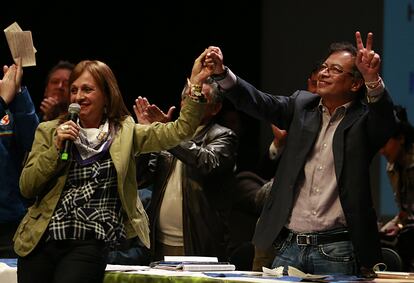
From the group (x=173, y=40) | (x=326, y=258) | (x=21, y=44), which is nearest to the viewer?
(x=326, y=258)

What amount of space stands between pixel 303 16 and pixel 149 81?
143cm

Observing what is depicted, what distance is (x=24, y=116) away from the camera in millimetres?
4289

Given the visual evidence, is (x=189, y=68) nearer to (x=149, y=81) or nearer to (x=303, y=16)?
(x=149, y=81)

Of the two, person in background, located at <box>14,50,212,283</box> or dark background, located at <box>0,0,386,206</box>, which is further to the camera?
dark background, located at <box>0,0,386,206</box>

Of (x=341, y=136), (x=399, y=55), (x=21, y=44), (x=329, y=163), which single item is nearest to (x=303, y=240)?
(x=329, y=163)

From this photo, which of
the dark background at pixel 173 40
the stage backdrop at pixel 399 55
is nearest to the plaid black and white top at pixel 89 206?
the stage backdrop at pixel 399 55

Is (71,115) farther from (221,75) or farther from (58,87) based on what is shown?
(58,87)

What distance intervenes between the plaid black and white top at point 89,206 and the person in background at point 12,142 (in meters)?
0.93

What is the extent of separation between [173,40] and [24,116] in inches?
129

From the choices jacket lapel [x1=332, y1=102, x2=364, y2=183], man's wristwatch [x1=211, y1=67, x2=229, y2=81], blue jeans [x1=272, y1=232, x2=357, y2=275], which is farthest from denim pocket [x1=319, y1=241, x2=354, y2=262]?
man's wristwatch [x1=211, y1=67, x2=229, y2=81]

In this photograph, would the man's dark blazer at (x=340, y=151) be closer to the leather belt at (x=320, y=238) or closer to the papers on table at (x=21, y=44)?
the leather belt at (x=320, y=238)

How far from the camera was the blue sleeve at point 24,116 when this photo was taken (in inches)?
168

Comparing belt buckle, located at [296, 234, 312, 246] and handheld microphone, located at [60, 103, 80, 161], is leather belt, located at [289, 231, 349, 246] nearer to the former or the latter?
belt buckle, located at [296, 234, 312, 246]

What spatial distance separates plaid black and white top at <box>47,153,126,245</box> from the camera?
11.0 feet
